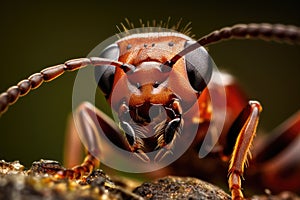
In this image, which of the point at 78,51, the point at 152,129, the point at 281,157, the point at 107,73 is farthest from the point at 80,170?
the point at 78,51

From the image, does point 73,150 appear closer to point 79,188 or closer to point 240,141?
point 240,141

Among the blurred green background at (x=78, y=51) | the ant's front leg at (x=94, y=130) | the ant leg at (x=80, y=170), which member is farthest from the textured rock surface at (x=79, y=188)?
the blurred green background at (x=78, y=51)

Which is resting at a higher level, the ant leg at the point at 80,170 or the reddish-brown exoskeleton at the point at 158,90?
the reddish-brown exoskeleton at the point at 158,90

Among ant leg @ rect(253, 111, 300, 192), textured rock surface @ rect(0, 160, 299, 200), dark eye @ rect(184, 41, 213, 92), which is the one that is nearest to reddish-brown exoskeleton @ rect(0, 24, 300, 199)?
dark eye @ rect(184, 41, 213, 92)

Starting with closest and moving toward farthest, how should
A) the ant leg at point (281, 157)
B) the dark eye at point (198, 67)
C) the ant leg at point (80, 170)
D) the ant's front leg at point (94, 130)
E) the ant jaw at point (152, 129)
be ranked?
1. the ant leg at point (80, 170)
2. the ant jaw at point (152, 129)
3. the dark eye at point (198, 67)
4. the ant's front leg at point (94, 130)
5. the ant leg at point (281, 157)

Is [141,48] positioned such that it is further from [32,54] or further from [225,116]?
[32,54]

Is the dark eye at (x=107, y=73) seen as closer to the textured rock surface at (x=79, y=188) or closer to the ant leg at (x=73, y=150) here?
the textured rock surface at (x=79, y=188)
